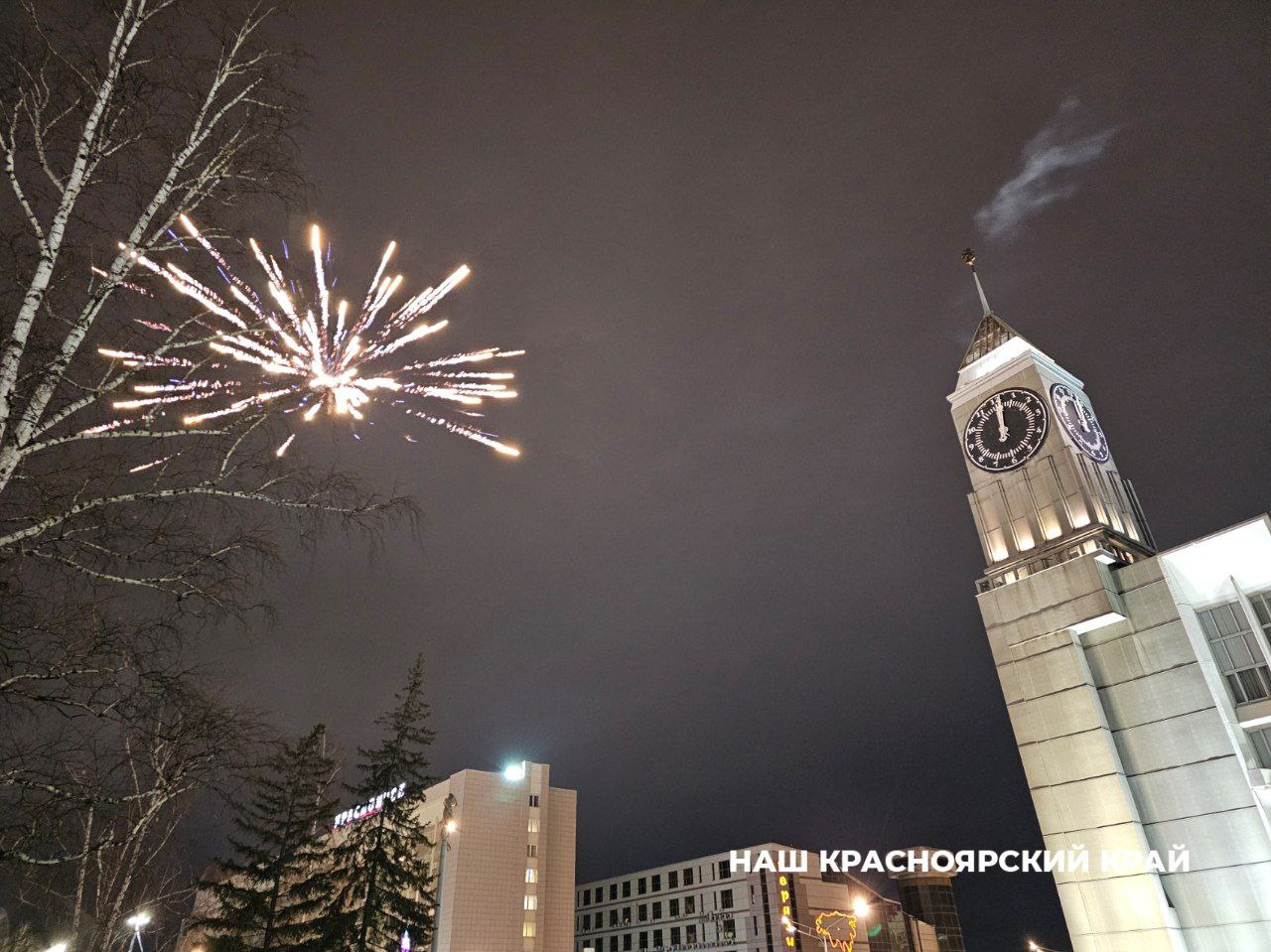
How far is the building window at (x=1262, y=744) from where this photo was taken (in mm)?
25656

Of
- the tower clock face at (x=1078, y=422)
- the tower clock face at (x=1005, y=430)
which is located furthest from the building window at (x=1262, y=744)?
the tower clock face at (x=1005, y=430)

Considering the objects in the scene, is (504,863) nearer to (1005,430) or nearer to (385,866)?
(385,866)

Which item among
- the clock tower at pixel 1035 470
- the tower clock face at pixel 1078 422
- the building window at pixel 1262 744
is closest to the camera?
the building window at pixel 1262 744

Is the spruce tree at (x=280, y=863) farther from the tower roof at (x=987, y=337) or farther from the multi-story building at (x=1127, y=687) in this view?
the tower roof at (x=987, y=337)

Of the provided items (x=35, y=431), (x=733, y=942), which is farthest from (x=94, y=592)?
(x=733, y=942)

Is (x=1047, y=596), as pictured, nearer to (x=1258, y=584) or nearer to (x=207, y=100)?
(x=1258, y=584)

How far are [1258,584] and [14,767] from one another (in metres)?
36.1

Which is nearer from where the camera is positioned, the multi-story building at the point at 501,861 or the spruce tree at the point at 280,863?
the spruce tree at the point at 280,863

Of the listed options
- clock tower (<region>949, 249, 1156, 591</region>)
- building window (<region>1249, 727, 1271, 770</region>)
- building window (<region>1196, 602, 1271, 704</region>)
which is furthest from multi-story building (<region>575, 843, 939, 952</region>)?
building window (<region>1196, 602, 1271, 704</region>)

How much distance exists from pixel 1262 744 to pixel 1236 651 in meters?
3.24

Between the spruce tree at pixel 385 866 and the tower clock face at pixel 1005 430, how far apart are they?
30.4m

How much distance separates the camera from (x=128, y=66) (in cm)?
1009

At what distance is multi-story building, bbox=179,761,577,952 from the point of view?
2501 inches

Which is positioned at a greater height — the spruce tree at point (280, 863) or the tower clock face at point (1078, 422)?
Result: the tower clock face at point (1078, 422)
